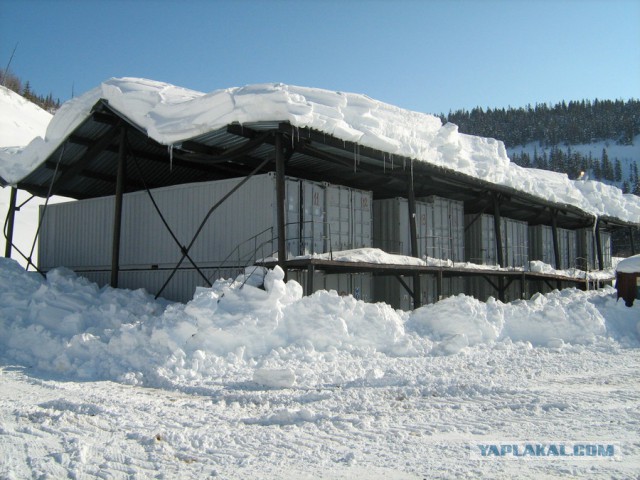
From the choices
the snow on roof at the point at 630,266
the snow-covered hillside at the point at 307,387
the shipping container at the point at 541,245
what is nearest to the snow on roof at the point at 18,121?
the shipping container at the point at 541,245

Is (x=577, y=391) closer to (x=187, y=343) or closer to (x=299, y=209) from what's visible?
(x=187, y=343)

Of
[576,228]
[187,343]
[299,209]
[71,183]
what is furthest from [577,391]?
[576,228]

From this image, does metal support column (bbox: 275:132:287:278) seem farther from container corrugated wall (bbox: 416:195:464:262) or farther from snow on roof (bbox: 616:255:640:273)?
snow on roof (bbox: 616:255:640:273)

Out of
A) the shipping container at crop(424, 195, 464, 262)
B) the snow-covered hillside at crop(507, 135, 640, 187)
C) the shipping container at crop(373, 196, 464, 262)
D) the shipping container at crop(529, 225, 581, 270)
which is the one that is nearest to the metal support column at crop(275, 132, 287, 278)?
the shipping container at crop(373, 196, 464, 262)

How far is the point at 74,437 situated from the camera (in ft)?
20.7

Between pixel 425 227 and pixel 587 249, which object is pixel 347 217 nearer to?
pixel 425 227

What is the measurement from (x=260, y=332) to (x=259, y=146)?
7904 mm

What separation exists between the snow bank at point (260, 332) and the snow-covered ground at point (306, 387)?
5 cm

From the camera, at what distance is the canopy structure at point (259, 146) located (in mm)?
16109

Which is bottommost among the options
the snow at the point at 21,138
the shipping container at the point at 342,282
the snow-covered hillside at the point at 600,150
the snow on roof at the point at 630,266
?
the shipping container at the point at 342,282

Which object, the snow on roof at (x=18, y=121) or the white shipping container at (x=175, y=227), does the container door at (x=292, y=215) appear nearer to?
the white shipping container at (x=175, y=227)

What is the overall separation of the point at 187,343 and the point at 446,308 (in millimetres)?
7063

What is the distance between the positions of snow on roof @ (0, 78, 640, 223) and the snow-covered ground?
462 cm

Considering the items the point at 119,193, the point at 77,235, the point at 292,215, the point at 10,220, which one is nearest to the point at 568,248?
the point at 292,215
